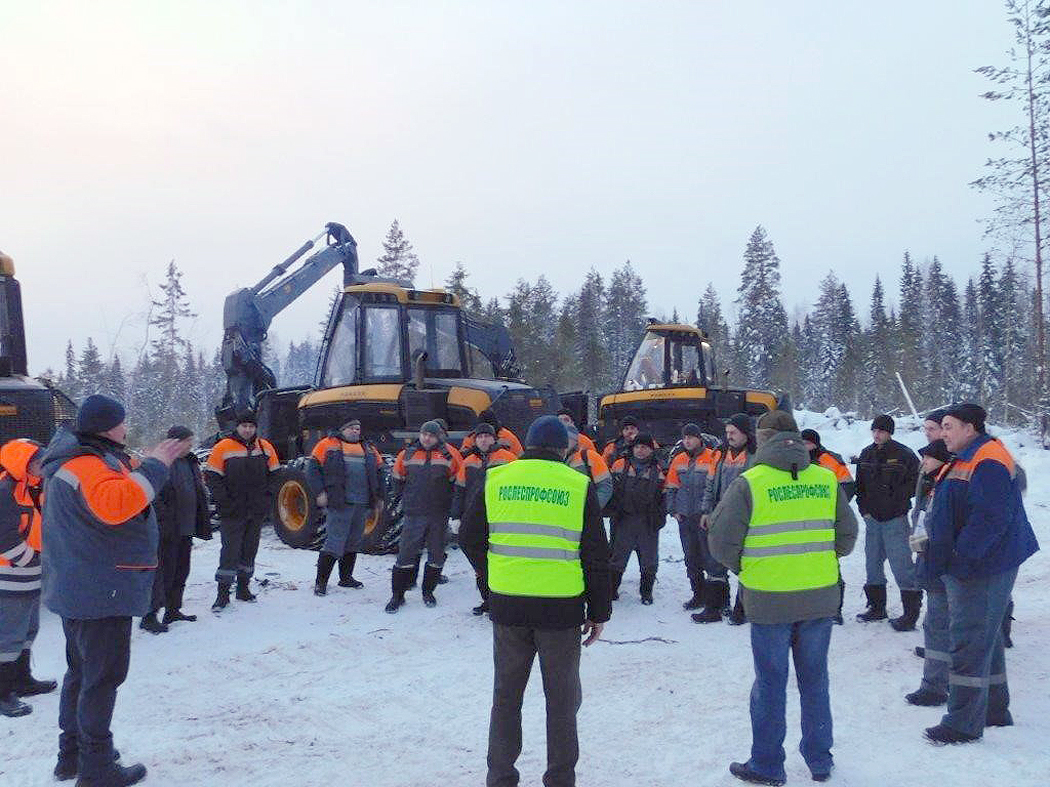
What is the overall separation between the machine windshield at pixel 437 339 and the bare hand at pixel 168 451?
6709 millimetres

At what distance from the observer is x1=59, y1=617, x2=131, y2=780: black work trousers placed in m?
3.99

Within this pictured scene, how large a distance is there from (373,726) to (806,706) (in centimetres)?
257

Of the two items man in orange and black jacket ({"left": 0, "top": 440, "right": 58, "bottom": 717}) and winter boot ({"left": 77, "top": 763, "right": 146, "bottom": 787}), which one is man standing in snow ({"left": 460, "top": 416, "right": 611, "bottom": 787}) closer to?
winter boot ({"left": 77, "top": 763, "right": 146, "bottom": 787})

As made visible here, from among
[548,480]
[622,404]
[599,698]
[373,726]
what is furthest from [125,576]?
[622,404]

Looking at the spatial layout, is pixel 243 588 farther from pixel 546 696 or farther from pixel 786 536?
pixel 786 536

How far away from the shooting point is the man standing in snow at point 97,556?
3.94 m

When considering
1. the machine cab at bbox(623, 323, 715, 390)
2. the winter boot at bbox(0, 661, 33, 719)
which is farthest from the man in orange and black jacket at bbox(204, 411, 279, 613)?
the machine cab at bbox(623, 323, 715, 390)

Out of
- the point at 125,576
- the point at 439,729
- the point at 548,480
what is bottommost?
the point at 439,729

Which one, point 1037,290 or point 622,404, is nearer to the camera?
point 622,404

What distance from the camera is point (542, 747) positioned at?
464cm

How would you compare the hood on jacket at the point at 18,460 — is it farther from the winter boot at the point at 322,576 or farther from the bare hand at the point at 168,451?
the winter boot at the point at 322,576

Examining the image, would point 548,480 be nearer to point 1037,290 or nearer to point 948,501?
point 948,501

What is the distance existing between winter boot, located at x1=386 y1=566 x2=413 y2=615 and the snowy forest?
30720 mm

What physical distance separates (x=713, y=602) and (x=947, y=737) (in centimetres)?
323
